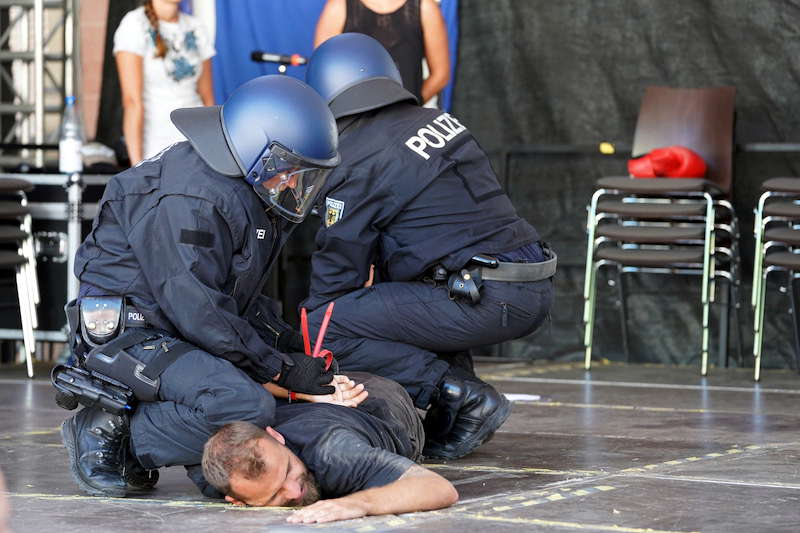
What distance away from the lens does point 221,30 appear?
846 centimetres

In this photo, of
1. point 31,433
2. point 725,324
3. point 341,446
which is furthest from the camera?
point 725,324

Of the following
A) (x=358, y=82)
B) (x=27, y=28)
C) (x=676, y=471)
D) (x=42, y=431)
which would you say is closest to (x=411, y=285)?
(x=358, y=82)

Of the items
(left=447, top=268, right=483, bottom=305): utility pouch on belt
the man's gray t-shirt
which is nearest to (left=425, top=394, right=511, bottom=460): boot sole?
(left=447, top=268, right=483, bottom=305): utility pouch on belt

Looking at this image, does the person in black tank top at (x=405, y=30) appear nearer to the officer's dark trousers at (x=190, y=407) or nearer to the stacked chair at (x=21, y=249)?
the stacked chair at (x=21, y=249)

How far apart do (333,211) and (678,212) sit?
3056 mm

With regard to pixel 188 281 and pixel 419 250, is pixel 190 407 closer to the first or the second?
pixel 188 281

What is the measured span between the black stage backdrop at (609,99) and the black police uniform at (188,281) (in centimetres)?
454

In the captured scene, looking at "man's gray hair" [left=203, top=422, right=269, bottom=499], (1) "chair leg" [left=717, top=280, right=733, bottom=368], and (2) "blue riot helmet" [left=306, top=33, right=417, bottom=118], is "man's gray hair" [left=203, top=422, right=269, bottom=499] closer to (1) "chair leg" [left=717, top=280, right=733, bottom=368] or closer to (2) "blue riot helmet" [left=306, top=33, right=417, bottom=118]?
(2) "blue riot helmet" [left=306, top=33, right=417, bottom=118]

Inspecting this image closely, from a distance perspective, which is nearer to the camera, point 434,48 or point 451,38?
point 434,48

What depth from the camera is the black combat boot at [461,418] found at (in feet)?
15.1

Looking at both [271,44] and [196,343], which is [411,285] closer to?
[196,343]

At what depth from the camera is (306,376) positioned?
3.89m

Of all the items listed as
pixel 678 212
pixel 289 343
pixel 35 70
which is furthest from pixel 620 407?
pixel 35 70

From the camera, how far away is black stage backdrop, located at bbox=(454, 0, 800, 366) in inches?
304
